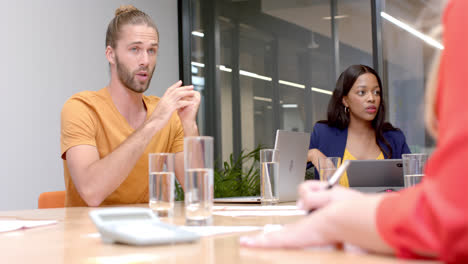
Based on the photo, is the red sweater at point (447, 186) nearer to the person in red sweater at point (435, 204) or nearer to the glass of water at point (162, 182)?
the person in red sweater at point (435, 204)

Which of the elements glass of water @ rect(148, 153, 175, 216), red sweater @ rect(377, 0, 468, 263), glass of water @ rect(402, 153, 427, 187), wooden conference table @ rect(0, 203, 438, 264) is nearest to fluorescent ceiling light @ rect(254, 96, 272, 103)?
glass of water @ rect(402, 153, 427, 187)

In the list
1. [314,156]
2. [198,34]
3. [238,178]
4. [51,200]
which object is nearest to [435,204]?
[51,200]

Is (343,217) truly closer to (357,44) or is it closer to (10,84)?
(10,84)

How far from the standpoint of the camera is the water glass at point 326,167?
184 cm

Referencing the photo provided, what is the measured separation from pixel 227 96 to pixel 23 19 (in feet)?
7.38

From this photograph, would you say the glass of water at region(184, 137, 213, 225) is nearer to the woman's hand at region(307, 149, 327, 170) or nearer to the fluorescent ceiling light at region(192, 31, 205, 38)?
the woman's hand at region(307, 149, 327, 170)

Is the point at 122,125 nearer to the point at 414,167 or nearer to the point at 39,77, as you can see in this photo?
the point at 414,167

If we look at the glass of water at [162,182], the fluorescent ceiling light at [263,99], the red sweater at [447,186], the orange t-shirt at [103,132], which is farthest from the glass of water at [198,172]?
the fluorescent ceiling light at [263,99]

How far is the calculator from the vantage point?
857mm

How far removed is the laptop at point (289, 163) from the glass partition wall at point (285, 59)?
2357 mm

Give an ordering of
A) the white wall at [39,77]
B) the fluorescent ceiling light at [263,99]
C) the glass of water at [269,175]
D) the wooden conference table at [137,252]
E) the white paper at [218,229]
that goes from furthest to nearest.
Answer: the fluorescent ceiling light at [263,99] → the white wall at [39,77] → the glass of water at [269,175] → the white paper at [218,229] → the wooden conference table at [137,252]

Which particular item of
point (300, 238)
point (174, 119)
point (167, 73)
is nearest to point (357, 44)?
point (167, 73)

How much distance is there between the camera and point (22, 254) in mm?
908

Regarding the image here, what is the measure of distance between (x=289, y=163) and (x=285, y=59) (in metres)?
3.06
